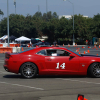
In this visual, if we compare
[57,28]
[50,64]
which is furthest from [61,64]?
[57,28]

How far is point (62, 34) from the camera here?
71125 millimetres

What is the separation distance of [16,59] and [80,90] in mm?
3435

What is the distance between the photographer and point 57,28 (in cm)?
7288

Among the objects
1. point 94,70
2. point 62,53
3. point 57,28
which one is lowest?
point 94,70

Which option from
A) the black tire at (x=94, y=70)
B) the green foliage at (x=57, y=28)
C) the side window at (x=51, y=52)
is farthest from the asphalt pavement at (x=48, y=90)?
the green foliage at (x=57, y=28)

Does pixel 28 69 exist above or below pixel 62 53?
below

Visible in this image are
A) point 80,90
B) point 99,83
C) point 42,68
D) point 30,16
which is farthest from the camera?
point 30,16

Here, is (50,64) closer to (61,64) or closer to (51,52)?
(61,64)

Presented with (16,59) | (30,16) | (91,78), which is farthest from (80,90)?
(30,16)

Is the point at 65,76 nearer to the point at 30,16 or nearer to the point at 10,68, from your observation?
the point at 10,68

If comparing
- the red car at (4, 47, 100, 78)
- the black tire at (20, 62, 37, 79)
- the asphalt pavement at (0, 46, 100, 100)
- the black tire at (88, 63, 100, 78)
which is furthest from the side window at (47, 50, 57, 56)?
the black tire at (88, 63, 100, 78)

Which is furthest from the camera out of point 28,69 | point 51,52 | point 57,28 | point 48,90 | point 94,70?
point 57,28

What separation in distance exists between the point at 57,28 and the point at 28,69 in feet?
207

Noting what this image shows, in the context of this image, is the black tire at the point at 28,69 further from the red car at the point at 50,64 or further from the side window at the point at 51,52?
the side window at the point at 51,52
